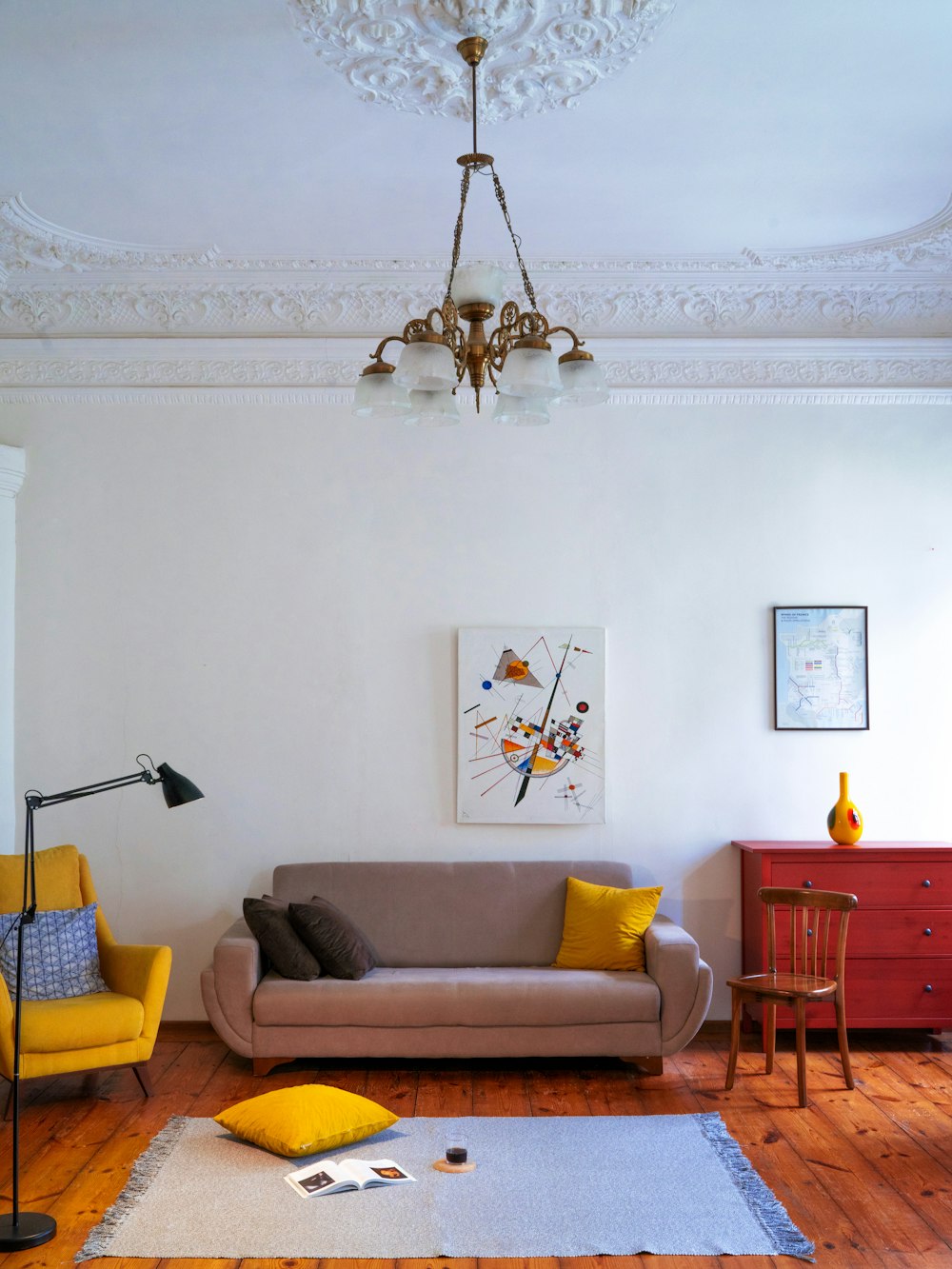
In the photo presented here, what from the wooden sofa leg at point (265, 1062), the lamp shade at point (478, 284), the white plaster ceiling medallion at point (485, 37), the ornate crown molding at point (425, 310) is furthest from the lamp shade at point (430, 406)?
the wooden sofa leg at point (265, 1062)

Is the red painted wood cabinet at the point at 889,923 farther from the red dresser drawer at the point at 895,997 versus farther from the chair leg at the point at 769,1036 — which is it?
the chair leg at the point at 769,1036

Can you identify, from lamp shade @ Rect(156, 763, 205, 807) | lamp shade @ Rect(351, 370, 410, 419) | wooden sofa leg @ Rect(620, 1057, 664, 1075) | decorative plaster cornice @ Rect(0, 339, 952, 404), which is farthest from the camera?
decorative plaster cornice @ Rect(0, 339, 952, 404)

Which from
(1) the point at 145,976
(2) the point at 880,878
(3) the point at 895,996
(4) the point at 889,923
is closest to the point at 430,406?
(1) the point at 145,976

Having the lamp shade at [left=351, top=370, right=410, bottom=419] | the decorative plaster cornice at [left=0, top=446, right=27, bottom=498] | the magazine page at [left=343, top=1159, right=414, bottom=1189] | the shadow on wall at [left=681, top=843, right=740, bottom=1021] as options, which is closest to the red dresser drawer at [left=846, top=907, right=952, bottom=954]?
the shadow on wall at [left=681, top=843, right=740, bottom=1021]

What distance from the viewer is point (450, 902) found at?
5.45 m

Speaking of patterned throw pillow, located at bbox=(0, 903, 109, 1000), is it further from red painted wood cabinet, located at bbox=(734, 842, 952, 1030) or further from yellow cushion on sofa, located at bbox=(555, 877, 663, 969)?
red painted wood cabinet, located at bbox=(734, 842, 952, 1030)

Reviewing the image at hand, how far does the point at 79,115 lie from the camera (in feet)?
13.1

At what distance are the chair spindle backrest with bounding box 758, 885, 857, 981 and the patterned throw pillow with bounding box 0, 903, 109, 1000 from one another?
2.95m

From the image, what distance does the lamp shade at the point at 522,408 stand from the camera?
3416 mm

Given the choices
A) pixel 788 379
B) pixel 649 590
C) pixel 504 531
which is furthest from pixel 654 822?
pixel 788 379

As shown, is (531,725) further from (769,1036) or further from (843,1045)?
(843,1045)

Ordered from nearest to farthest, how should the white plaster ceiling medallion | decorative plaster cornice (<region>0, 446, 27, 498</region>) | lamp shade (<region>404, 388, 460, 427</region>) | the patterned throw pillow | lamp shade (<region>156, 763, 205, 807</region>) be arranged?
→ the white plaster ceiling medallion < lamp shade (<region>404, 388, 460, 427</region>) < lamp shade (<region>156, 763, 205, 807</region>) < the patterned throw pillow < decorative plaster cornice (<region>0, 446, 27, 498</region>)

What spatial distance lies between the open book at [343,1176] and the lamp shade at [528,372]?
262cm

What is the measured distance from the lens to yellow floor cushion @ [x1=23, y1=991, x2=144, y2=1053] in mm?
4348
